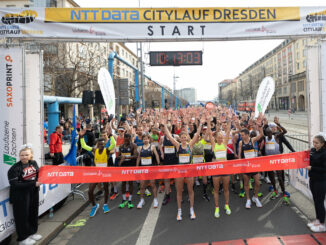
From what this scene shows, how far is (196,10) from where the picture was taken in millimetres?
5555

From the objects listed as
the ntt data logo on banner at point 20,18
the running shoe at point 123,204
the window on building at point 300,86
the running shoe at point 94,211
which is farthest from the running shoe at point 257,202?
the window on building at point 300,86

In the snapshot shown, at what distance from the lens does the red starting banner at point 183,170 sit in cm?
486

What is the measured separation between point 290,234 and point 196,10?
5.15 metres

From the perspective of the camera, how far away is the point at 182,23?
5.57m

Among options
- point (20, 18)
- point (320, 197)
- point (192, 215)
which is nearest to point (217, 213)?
point (192, 215)

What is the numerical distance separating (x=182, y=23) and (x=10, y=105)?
4.27 meters

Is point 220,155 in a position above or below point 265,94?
below

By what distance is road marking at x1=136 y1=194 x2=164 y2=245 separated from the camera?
13.4 feet

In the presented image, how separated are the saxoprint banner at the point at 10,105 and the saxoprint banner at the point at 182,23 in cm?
95

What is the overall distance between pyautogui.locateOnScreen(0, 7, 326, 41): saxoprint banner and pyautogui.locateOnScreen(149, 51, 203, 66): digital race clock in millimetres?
1062

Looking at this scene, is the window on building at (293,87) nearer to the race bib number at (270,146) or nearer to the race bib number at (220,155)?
the race bib number at (270,146)

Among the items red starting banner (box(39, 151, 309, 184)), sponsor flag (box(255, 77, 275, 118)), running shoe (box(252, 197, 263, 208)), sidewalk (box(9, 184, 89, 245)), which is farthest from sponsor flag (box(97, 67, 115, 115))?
sponsor flag (box(255, 77, 275, 118))

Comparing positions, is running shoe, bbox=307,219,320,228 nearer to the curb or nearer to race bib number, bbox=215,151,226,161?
race bib number, bbox=215,151,226,161

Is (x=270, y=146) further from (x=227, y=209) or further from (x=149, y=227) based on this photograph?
(x=149, y=227)
